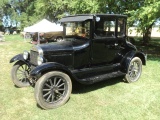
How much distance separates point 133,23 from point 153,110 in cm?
637

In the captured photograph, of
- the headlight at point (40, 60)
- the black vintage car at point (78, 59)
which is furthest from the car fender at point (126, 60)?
the headlight at point (40, 60)

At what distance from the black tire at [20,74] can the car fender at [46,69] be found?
1380 millimetres

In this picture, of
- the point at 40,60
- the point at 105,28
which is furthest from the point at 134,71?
the point at 40,60

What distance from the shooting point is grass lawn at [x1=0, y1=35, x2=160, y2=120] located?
13.9 feet

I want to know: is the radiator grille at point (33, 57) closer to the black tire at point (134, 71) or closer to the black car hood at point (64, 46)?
the black car hood at point (64, 46)

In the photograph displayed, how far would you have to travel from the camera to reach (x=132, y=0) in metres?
10.7

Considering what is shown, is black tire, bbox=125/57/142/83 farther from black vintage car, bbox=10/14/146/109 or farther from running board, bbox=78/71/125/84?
running board, bbox=78/71/125/84

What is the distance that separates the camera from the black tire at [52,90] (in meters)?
4.45

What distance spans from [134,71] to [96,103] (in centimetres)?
232

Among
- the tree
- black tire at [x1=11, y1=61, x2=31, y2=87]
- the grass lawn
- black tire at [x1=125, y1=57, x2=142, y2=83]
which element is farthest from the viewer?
the tree

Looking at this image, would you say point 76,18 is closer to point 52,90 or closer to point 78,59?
point 78,59

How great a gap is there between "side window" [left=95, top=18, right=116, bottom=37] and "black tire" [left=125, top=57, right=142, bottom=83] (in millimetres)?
1215

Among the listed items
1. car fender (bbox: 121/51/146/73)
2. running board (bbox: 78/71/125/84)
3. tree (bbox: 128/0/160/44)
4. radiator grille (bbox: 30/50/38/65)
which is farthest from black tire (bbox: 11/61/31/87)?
tree (bbox: 128/0/160/44)

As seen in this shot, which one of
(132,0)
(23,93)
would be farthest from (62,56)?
(132,0)
